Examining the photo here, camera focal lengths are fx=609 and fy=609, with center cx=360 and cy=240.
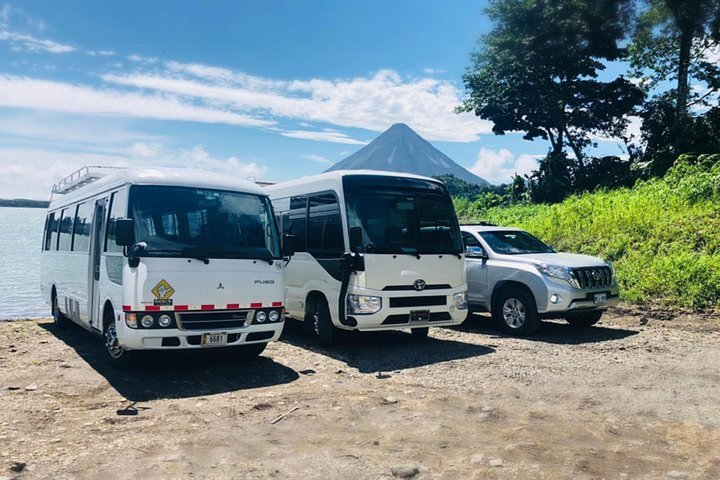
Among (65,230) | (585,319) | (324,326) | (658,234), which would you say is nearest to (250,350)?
(324,326)

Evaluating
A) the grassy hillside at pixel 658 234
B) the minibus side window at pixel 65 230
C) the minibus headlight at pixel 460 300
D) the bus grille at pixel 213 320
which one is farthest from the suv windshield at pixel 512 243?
the minibus side window at pixel 65 230

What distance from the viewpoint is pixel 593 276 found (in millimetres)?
10453

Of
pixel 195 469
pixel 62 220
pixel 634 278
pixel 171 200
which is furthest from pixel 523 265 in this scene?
pixel 62 220

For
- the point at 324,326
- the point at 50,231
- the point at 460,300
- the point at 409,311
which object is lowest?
the point at 324,326

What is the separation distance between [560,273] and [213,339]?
19.5 feet

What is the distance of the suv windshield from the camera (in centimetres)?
1152

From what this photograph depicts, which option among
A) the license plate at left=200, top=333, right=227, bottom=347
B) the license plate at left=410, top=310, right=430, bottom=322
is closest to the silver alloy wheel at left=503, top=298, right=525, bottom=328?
the license plate at left=410, top=310, right=430, bottom=322

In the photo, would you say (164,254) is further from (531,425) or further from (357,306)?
(531,425)

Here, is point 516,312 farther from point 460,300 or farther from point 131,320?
point 131,320

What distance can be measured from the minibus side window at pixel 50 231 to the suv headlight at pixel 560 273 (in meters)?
9.30

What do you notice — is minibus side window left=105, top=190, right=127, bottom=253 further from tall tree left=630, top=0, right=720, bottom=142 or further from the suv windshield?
tall tree left=630, top=0, right=720, bottom=142

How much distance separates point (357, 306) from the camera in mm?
8859

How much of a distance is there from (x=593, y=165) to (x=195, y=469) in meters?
32.4

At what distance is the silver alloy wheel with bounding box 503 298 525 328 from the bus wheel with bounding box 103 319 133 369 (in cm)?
638
